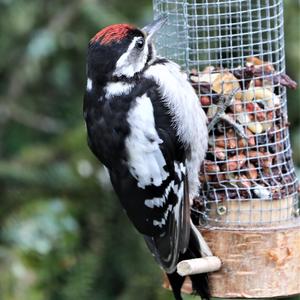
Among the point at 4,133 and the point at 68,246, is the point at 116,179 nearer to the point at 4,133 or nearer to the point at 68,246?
the point at 68,246

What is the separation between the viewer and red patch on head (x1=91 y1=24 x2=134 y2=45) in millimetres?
3699

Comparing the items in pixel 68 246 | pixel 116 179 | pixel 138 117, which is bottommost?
pixel 68 246

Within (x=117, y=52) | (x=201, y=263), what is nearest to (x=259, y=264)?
(x=201, y=263)

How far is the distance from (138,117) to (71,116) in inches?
51.2

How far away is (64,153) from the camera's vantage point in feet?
14.7

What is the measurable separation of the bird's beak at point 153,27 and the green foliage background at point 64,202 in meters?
0.69

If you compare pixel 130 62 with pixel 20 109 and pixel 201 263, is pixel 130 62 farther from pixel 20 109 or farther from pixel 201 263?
pixel 20 109

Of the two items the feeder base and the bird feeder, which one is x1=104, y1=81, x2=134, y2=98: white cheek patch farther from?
the feeder base

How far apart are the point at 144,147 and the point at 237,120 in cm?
52

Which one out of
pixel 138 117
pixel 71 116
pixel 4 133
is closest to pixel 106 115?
pixel 138 117

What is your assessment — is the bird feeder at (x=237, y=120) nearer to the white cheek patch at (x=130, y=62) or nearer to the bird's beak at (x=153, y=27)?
the bird's beak at (x=153, y=27)

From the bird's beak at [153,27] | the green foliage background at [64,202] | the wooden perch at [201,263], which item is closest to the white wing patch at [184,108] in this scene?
the bird's beak at [153,27]

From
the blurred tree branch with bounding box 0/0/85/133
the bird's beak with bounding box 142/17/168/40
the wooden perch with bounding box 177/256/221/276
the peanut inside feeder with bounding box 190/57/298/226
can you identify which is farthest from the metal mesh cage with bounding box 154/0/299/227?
the blurred tree branch with bounding box 0/0/85/133

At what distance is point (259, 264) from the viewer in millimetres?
3715
